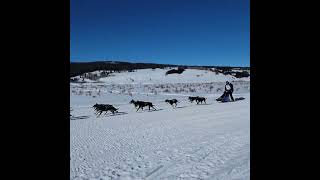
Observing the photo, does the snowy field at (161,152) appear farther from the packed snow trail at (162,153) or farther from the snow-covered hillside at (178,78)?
the snow-covered hillside at (178,78)

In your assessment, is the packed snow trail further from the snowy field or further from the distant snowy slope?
the distant snowy slope

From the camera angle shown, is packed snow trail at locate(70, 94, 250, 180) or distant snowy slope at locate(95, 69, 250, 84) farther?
distant snowy slope at locate(95, 69, 250, 84)

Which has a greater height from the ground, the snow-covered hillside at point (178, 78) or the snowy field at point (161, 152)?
the snow-covered hillside at point (178, 78)

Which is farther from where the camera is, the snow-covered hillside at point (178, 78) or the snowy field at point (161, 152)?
the snow-covered hillside at point (178, 78)

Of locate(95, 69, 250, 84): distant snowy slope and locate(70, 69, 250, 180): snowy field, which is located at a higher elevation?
locate(95, 69, 250, 84): distant snowy slope

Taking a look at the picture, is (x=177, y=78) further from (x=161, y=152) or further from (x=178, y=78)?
(x=161, y=152)

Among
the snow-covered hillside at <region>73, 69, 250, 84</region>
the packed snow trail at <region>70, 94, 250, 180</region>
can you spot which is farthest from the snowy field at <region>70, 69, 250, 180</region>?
the snow-covered hillside at <region>73, 69, 250, 84</region>

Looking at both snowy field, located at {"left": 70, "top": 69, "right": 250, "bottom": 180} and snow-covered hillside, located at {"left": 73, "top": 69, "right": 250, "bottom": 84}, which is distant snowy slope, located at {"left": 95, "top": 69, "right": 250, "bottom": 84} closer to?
snow-covered hillside, located at {"left": 73, "top": 69, "right": 250, "bottom": 84}

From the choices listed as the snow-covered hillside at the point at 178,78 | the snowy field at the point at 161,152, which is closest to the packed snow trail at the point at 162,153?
the snowy field at the point at 161,152

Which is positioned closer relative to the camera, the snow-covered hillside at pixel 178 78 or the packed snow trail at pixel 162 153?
the packed snow trail at pixel 162 153

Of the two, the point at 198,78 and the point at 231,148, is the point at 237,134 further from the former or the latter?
the point at 198,78

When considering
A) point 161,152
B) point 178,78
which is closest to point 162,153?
point 161,152
